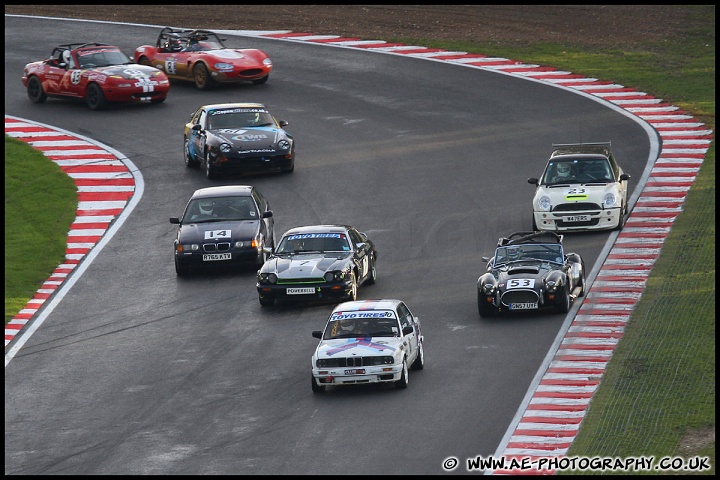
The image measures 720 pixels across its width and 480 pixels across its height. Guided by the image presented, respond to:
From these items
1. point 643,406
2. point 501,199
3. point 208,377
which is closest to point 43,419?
point 208,377

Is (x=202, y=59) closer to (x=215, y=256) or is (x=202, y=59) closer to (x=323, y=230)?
(x=215, y=256)

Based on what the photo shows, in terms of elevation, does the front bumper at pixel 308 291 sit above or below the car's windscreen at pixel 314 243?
below

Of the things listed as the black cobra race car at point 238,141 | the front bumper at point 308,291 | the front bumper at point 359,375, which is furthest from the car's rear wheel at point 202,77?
the front bumper at point 359,375

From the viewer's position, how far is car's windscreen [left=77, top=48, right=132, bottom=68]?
38.8 m

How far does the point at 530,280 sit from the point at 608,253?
4252mm

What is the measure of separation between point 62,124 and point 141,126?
7.62 feet

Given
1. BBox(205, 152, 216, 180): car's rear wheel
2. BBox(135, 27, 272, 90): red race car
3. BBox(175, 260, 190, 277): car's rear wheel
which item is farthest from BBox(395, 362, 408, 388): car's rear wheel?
BBox(135, 27, 272, 90): red race car

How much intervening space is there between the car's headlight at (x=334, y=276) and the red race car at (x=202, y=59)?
54.3ft

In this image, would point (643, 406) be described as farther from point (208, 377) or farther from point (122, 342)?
point (122, 342)

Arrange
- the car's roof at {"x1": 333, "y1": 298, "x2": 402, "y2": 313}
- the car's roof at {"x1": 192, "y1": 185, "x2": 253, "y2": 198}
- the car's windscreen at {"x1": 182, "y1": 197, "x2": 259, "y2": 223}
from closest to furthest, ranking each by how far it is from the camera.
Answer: the car's roof at {"x1": 333, "y1": 298, "x2": 402, "y2": 313} → the car's windscreen at {"x1": 182, "y1": 197, "x2": 259, "y2": 223} → the car's roof at {"x1": 192, "y1": 185, "x2": 253, "y2": 198}

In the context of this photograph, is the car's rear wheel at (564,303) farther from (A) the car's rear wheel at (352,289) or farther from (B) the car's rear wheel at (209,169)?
(B) the car's rear wheel at (209,169)

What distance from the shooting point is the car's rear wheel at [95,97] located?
127 ft

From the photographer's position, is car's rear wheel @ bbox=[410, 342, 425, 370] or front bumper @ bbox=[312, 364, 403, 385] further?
car's rear wheel @ bbox=[410, 342, 425, 370]

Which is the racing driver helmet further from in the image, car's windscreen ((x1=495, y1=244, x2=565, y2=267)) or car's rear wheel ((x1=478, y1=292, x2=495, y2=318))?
car's rear wheel ((x1=478, y1=292, x2=495, y2=318))
